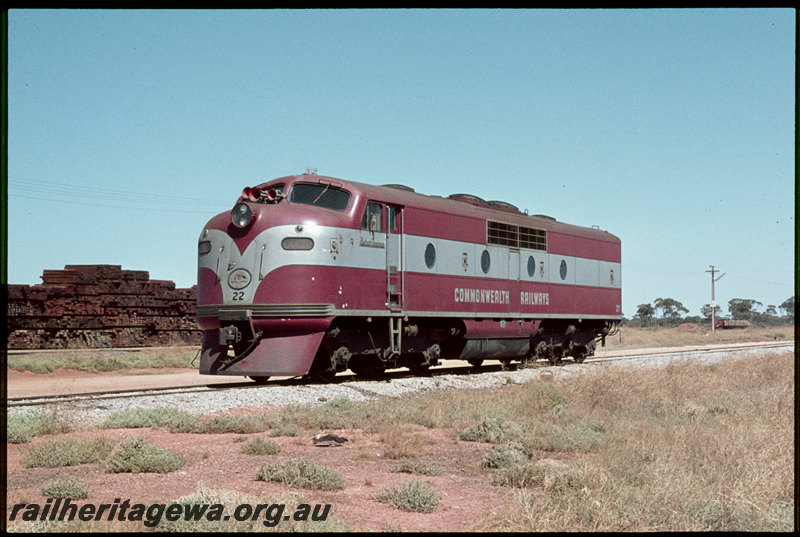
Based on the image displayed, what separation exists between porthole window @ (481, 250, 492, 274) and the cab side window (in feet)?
13.3

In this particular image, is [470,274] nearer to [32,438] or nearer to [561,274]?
[561,274]

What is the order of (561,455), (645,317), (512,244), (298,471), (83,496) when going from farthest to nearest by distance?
(645,317), (512,244), (561,455), (298,471), (83,496)

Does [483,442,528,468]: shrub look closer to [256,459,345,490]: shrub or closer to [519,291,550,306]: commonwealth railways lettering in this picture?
[256,459,345,490]: shrub

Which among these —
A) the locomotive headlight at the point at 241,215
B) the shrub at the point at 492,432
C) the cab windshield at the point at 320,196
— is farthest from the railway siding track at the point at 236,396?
the shrub at the point at 492,432

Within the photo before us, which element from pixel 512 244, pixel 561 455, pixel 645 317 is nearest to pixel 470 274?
pixel 512 244

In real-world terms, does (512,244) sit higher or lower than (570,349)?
higher

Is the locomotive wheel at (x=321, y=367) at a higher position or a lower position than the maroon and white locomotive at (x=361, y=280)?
lower

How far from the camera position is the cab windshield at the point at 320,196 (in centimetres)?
1573

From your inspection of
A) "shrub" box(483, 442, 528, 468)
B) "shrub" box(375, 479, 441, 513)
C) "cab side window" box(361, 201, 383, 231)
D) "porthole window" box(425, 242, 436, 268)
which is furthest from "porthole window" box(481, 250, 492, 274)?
"shrub" box(375, 479, 441, 513)

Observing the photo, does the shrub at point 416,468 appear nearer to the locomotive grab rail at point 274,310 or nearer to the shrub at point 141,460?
the shrub at point 141,460

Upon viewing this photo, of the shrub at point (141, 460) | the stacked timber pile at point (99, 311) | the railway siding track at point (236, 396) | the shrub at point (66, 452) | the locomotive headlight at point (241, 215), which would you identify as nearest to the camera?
the shrub at point (141, 460)

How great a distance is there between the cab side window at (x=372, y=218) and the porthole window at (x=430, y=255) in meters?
1.69

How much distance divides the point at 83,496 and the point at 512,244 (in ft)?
50.8

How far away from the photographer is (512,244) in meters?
20.8
